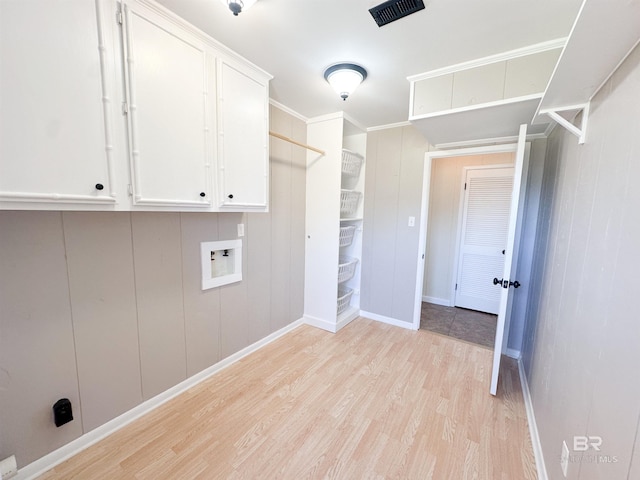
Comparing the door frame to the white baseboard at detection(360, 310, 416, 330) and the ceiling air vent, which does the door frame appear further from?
the ceiling air vent

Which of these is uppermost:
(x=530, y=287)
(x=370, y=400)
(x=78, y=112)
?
(x=78, y=112)

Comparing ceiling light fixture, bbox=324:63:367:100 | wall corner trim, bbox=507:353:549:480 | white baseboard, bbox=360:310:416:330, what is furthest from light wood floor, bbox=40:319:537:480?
ceiling light fixture, bbox=324:63:367:100

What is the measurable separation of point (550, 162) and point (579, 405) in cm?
193

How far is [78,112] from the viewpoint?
109 centimetres

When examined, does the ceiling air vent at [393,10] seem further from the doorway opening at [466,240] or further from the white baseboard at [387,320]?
the white baseboard at [387,320]

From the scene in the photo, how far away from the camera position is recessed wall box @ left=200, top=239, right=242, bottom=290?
79.7 inches

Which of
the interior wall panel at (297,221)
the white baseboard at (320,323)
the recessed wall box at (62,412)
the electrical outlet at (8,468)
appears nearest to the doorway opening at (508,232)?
the white baseboard at (320,323)

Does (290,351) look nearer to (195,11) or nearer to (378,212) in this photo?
(378,212)

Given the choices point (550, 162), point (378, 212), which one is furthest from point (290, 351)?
point (550, 162)

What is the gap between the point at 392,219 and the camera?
10.3ft

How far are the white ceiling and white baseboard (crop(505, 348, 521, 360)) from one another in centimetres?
265

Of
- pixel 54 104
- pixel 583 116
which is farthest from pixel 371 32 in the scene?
pixel 54 104

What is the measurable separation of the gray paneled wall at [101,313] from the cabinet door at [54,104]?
37cm

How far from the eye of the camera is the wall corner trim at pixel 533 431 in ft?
4.54
